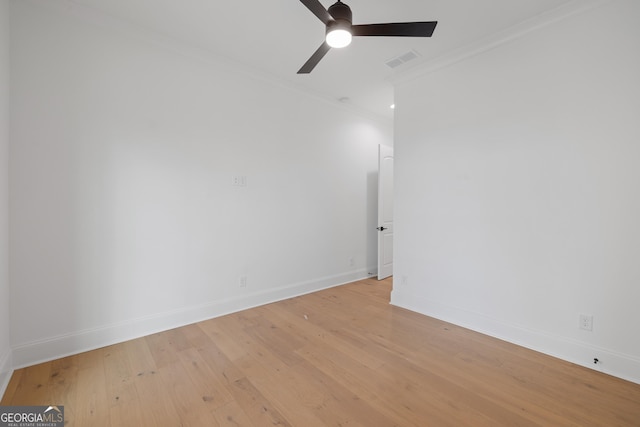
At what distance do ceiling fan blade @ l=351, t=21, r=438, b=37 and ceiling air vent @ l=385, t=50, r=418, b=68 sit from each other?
1.25 m

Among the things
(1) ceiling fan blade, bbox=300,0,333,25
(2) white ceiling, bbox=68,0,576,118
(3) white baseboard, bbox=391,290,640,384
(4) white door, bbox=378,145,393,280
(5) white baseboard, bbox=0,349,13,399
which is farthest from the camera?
(4) white door, bbox=378,145,393,280

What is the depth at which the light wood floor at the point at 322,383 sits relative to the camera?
1.63 metres

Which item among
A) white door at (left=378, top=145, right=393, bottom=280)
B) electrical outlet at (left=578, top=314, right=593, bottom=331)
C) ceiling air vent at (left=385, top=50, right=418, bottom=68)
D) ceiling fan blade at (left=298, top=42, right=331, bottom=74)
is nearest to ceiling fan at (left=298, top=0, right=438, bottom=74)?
ceiling fan blade at (left=298, top=42, right=331, bottom=74)

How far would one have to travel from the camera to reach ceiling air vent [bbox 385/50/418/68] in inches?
116

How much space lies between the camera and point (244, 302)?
327 centimetres

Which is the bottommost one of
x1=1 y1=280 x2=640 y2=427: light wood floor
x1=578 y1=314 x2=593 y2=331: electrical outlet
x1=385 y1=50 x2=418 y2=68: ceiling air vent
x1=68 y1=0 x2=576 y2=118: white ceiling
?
x1=1 y1=280 x2=640 y2=427: light wood floor

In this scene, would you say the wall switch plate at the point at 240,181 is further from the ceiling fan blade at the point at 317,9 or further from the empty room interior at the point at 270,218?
the ceiling fan blade at the point at 317,9

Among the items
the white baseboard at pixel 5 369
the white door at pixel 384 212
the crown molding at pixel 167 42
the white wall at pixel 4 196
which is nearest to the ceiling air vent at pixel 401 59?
the crown molding at pixel 167 42

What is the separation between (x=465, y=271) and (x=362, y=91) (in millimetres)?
2731

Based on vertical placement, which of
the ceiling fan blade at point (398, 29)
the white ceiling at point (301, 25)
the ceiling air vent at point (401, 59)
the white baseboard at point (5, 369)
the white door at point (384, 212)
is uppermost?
the white ceiling at point (301, 25)

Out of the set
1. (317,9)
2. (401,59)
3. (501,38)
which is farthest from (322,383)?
(501,38)

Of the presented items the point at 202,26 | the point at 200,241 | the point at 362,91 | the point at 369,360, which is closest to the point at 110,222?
the point at 200,241

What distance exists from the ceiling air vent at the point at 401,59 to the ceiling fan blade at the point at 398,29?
125 cm

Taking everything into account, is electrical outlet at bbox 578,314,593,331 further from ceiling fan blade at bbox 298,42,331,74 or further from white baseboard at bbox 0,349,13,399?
white baseboard at bbox 0,349,13,399
